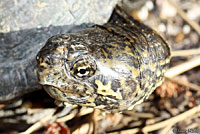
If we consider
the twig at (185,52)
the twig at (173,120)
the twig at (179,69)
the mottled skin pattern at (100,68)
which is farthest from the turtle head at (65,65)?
the twig at (185,52)

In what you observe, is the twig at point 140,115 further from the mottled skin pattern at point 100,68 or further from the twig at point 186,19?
the twig at point 186,19

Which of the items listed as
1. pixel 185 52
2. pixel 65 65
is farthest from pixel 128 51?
pixel 185 52

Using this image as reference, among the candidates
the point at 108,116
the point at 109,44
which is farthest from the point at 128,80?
the point at 108,116

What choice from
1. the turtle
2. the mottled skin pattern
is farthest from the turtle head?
the turtle

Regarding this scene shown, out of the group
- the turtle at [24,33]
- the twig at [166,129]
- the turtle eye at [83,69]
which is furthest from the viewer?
the twig at [166,129]

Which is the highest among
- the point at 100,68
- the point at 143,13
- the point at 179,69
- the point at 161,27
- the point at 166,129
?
the point at 143,13

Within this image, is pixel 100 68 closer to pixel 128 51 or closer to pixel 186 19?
pixel 128 51
